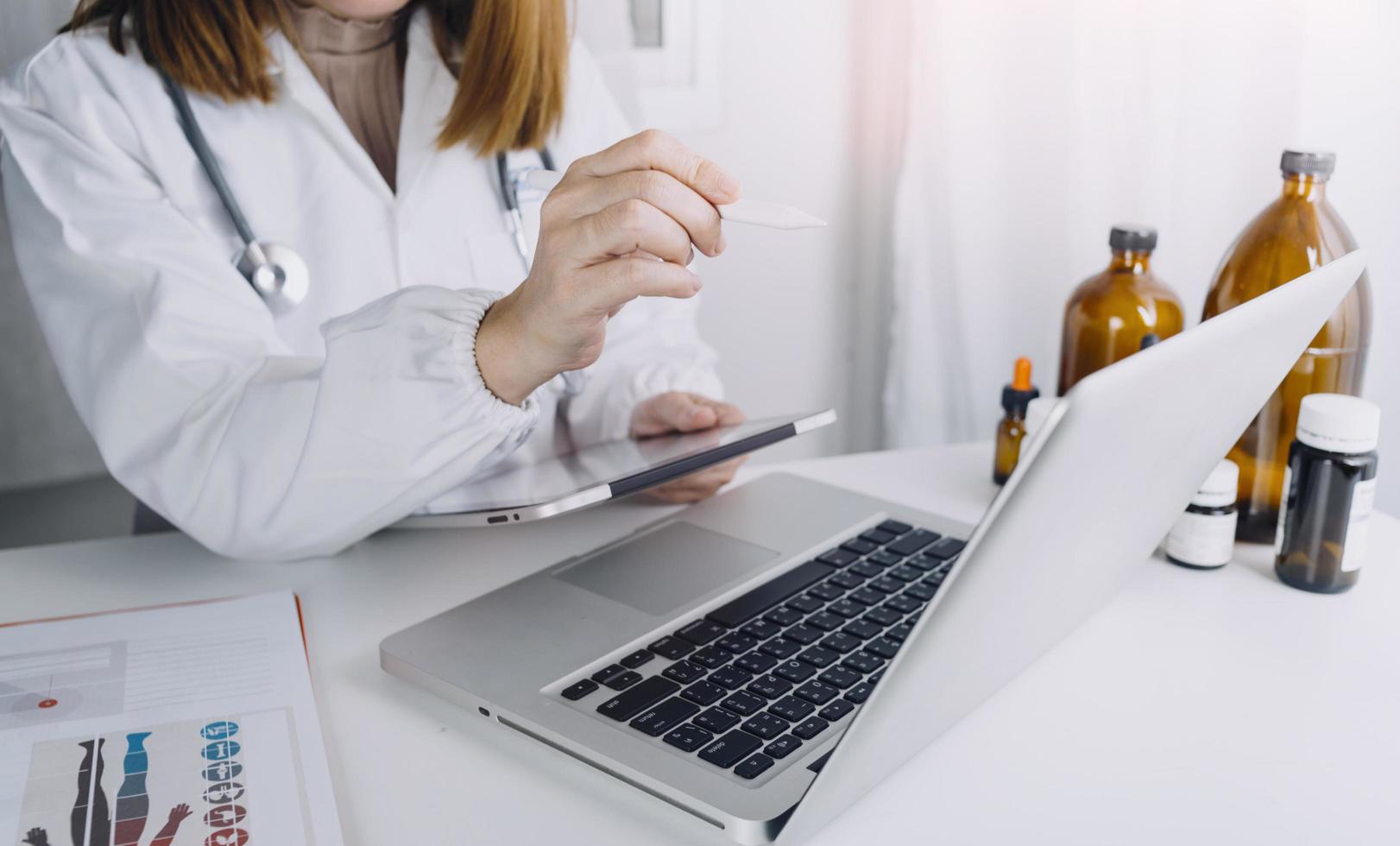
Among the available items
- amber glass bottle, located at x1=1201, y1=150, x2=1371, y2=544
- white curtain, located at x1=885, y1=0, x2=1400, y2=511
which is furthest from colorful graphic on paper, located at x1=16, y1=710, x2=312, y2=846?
white curtain, located at x1=885, y1=0, x2=1400, y2=511

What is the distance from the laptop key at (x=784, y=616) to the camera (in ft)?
A: 2.25

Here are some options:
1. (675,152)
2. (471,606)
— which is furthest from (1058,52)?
(471,606)

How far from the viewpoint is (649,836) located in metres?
0.52

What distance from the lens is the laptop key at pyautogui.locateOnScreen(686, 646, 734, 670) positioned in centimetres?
63

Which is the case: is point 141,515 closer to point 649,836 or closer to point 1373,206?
point 649,836

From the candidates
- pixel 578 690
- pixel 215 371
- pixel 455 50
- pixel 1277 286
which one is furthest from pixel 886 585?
pixel 455 50

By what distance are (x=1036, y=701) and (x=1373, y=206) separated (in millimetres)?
715

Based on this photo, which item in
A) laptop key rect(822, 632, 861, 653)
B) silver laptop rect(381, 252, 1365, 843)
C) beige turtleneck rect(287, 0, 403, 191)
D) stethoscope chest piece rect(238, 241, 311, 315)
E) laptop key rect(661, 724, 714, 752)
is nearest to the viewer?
silver laptop rect(381, 252, 1365, 843)

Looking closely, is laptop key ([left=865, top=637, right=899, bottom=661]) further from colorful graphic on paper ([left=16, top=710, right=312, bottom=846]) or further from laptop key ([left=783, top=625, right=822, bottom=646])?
colorful graphic on paper ([left=16, top=710, right=312, bottom=846])

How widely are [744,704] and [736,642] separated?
7 centimetres

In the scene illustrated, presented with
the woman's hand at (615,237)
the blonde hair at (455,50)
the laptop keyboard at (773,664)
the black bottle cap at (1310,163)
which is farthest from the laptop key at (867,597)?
the blonde hair at (455,50)

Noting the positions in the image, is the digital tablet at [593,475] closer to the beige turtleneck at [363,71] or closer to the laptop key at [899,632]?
the laptop key at [899,632]

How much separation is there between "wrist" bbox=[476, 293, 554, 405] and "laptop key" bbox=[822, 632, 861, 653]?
0.24m

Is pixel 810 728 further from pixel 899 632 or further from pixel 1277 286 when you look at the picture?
pixel 1277 286
